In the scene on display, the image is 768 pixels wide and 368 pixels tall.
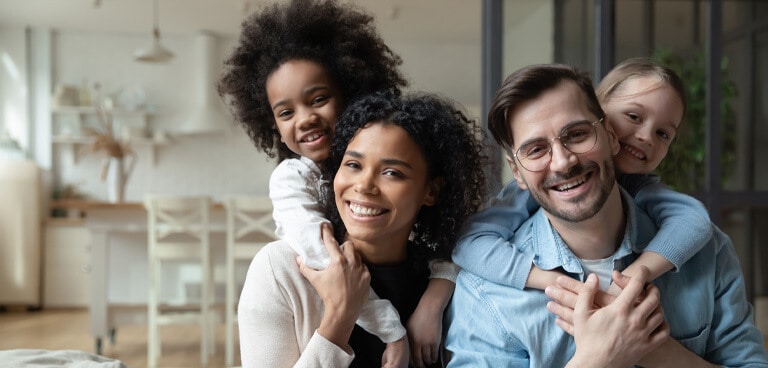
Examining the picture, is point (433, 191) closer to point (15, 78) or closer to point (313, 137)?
point (313, 137)

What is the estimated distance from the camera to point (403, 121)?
4.42ft

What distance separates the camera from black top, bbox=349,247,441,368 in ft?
4.55

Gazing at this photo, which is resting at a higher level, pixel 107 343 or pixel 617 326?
pixel 617 326

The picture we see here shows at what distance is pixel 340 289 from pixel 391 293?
182 millimetres

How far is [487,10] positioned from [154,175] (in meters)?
6.20

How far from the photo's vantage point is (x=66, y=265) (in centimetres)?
762

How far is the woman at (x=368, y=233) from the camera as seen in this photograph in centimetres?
128

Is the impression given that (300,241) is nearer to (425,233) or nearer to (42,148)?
(425,233)

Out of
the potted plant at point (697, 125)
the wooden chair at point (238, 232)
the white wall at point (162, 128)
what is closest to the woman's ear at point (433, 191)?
the potted plant at point (697, 125)

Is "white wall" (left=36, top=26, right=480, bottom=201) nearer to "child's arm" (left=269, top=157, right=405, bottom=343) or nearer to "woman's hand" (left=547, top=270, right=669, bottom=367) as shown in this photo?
"child's arm" (left=269, top=157, right=405, bottom=343)

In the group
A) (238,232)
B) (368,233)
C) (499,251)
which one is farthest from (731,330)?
(238,232)

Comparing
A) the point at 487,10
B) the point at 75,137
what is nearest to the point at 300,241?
the point at 487,10

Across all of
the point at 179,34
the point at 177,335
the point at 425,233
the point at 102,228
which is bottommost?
the point at 177,335

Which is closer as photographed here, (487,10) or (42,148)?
(487,10)
